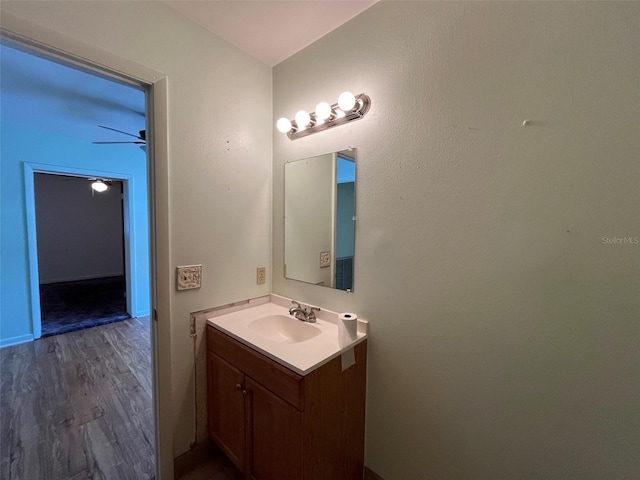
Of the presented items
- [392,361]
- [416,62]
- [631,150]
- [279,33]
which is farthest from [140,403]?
[631,150]

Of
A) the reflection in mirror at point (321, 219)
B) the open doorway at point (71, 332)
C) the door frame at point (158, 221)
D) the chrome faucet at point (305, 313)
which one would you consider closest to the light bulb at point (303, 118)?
the reflection in mirror at point (321, 219)

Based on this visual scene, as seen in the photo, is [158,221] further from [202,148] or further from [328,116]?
[328,116]

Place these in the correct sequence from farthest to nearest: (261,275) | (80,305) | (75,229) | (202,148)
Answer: (75,229) < (80,305) < (261,275) < (202,148)

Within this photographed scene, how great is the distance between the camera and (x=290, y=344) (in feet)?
3.83

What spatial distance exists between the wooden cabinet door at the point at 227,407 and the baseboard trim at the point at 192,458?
0.25 feet

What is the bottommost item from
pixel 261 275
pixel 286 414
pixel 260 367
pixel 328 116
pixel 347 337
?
pixel 286 414

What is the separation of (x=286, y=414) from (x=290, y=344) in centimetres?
27

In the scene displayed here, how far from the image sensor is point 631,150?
2.32ft

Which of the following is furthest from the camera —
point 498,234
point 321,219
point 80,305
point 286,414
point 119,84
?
point 80,305

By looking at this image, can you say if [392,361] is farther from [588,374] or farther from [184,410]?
[184,410]

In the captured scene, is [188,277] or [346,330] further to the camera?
[188,277]

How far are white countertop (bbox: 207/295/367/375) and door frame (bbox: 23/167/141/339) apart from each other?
137 centimetres

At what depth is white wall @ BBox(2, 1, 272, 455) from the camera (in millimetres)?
1154

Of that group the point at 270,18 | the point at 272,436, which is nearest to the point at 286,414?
the point at 272,436
